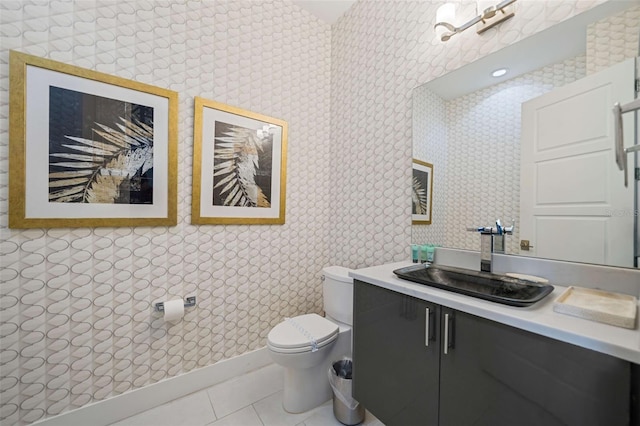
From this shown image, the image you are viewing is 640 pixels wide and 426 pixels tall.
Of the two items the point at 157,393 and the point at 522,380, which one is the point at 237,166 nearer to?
the point at 157,393

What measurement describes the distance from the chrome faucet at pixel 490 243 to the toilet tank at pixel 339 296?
31.7 inches

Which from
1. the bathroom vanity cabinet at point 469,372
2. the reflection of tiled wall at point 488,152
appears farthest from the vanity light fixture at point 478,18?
the bathroom vanity cabinet at point 469,372

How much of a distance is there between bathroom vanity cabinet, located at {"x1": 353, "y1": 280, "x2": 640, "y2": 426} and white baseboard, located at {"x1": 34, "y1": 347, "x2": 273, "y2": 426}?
0.97 metres

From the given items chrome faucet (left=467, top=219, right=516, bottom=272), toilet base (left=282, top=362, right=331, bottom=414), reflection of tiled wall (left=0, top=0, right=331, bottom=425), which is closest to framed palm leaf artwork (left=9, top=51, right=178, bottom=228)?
reflection of tiled wall (left=0, top=0, right=331, bottom=425)

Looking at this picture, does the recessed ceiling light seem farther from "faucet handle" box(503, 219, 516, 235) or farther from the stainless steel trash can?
the stainless steel trash can

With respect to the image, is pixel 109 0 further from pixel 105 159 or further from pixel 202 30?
pixel 105 159

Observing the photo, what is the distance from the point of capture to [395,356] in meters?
1.13

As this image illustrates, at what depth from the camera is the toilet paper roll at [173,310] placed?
152 cm

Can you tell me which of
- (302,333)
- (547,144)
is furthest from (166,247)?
(547,144)

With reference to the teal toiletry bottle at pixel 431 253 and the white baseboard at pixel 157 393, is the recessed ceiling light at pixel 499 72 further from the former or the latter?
the white baseboard at pixel 157 393

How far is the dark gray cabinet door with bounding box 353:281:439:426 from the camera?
1003 millimetres

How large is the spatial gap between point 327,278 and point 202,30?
6.40 feet

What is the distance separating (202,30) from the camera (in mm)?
1687

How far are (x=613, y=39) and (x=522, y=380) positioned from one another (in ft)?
4.43
